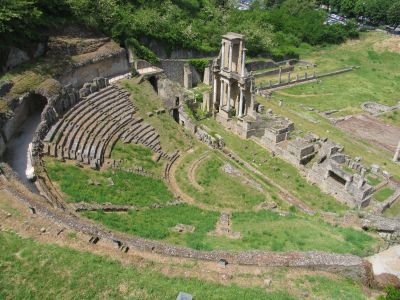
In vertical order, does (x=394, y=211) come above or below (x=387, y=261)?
below

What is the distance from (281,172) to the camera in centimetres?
3272

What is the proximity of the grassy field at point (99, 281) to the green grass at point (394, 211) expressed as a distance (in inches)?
556

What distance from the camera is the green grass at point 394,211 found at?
28227 mm

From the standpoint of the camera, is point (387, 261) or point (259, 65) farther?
point (259, 65)

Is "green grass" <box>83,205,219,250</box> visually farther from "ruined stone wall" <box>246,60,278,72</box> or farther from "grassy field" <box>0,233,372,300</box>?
"ruined stone wall" <box>246,60,278,72</box>

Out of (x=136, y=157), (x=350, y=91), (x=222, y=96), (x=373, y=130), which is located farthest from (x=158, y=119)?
(x=350, y=91)

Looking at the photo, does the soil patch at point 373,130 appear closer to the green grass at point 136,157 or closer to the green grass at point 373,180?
the green grass at point 373,180

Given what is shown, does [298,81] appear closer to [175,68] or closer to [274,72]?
[274,72]

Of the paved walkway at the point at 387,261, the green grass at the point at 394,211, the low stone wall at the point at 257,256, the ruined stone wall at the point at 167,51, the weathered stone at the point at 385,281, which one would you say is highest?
the ruined stone wall at the point at 167,51

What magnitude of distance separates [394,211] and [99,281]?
78.1 ft

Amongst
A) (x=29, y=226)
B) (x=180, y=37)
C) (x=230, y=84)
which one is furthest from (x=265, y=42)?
(x=29, y=226)

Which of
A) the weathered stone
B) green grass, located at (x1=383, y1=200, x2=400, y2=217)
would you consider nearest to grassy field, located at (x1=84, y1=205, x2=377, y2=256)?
the weathered stone

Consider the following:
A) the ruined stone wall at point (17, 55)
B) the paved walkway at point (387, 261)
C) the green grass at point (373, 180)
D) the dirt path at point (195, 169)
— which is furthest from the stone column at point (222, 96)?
the paved walkway at point (387, 261)

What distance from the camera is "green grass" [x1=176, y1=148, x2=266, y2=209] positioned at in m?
27.7
